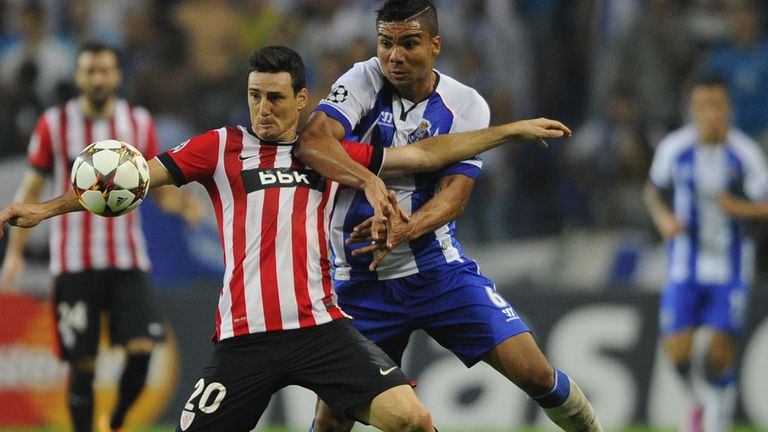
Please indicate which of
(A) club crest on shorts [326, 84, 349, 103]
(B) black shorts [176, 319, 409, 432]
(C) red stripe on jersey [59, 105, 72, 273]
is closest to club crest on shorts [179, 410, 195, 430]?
(B) black shorts [176, 319, 409, 432]

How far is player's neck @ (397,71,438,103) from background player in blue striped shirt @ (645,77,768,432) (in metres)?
3.48

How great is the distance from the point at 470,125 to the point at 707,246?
3.67 metres

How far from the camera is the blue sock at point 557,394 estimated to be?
5.68 metres

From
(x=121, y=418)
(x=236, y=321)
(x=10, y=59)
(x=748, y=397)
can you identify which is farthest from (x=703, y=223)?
(x=10, y=59)

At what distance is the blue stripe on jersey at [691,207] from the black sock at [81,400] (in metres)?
4.21

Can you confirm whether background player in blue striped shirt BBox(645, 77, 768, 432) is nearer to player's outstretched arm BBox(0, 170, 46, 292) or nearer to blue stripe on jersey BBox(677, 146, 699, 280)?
blue stripe on jersey BBox(677, 146, 699, 280)

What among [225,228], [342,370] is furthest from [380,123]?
[342,370]

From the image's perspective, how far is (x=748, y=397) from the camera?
973 cm

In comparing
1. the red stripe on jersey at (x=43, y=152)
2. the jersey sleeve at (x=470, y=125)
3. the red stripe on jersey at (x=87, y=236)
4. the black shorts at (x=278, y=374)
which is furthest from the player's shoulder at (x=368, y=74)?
the red stripe on jersey at (x=43, y=152)

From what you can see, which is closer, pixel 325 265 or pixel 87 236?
pixel 325 265

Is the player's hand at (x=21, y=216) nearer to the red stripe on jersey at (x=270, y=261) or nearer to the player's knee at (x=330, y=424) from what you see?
the red stripe on jersey at (x=270, y=261)

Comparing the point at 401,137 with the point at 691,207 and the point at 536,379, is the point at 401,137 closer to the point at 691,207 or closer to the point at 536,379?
the point at 536,379

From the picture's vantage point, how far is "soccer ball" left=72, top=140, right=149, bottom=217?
484 centimetres

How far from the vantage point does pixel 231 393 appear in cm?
496
